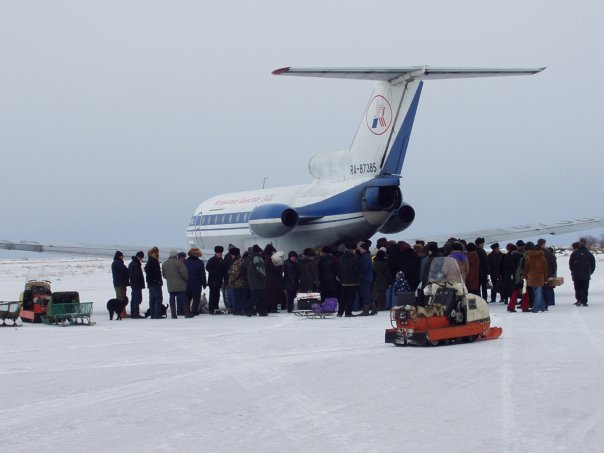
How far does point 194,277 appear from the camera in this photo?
21.8 metres

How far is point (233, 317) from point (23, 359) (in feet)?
29.0

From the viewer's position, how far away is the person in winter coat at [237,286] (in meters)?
21.7

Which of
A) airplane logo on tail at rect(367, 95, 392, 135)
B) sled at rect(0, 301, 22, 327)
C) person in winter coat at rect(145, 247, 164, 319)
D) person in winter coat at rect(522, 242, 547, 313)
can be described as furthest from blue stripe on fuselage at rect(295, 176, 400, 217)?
sled at rect(0, 301, 22, 327)

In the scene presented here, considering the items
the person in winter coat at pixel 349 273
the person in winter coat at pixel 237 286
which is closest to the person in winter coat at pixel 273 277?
the person in winter coat at pixel 237 286

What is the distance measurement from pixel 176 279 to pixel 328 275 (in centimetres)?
333

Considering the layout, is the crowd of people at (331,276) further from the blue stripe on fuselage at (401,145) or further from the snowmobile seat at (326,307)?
the blue stripe on fuselage at (401,145)

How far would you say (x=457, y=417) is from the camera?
822 cm

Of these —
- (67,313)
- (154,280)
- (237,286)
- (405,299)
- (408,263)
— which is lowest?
(67,313)

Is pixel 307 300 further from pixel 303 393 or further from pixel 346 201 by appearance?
pixel 303 393

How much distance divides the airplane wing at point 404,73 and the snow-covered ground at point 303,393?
882 centimetres

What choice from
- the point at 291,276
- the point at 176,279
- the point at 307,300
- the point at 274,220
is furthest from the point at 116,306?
the point at 274,220

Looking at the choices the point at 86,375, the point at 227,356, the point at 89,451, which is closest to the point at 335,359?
the point at 227,356

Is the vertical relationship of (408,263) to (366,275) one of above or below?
above

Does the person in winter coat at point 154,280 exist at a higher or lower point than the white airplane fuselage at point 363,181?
lower
